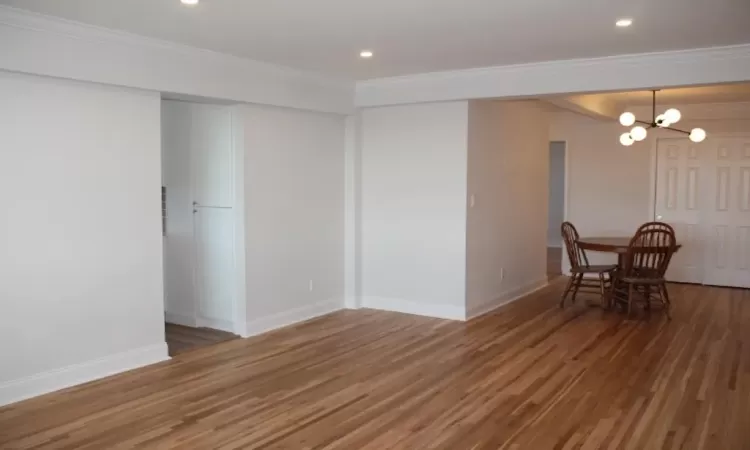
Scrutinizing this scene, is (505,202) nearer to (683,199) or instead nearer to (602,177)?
(602,177)

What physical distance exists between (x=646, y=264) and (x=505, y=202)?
5.44ft

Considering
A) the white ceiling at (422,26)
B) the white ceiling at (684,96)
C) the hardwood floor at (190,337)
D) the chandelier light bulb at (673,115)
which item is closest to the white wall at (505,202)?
the white ceiling at (684,96)

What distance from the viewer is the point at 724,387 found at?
170 inches

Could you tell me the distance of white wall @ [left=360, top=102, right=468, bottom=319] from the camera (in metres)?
6.23

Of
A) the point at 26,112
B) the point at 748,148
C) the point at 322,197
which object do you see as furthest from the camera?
the point at 748,148

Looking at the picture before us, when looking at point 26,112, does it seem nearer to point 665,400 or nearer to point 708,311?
point 665,400

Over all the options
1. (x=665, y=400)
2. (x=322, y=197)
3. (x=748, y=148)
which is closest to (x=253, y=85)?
(x=322, y=197)

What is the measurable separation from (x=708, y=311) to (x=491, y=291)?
7.43ft

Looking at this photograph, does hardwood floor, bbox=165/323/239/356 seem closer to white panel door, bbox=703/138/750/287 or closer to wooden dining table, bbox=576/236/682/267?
wooden dining table, bbox=576/236/682/267

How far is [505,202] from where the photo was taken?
22.7 feet

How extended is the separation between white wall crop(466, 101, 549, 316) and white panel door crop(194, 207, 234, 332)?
2244 mm

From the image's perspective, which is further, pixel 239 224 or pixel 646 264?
pixel 646 264

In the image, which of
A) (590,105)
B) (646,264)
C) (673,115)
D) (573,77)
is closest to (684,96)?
(590,105)

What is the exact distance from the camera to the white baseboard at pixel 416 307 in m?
6.30
